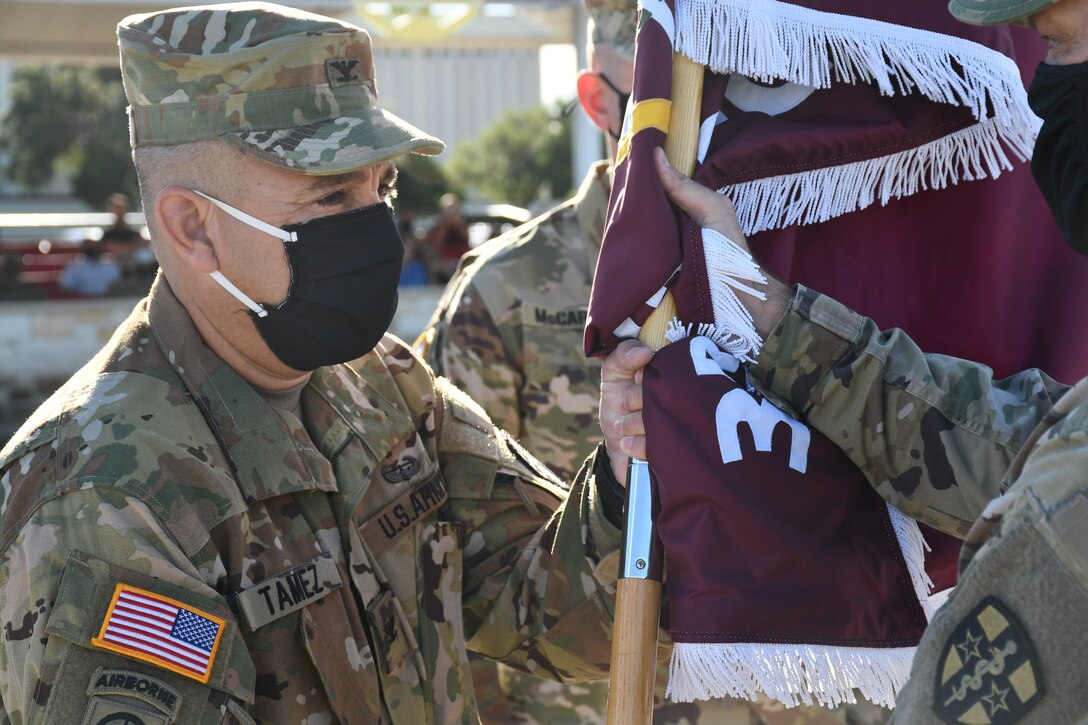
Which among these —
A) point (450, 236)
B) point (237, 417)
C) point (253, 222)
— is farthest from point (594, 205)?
point (450, 236)

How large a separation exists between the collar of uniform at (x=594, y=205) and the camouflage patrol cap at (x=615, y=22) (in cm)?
30

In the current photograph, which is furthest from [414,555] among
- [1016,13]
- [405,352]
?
[1016,13]

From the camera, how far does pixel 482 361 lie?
3.14 metres

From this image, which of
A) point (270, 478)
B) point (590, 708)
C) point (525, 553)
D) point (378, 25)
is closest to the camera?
point (270, 478)

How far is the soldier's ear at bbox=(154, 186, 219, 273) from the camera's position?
6.90ft

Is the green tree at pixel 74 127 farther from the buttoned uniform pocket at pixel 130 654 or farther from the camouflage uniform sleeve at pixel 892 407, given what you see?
the camouflage uniform sleeve at pixel 892 407

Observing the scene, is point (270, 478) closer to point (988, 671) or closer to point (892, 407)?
point (892, 407)

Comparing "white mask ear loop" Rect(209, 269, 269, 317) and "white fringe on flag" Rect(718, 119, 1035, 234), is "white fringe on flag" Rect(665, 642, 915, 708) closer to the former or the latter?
"white fringe on flag" Rect(718, 119, 1035, 234)

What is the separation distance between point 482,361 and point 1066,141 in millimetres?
1753

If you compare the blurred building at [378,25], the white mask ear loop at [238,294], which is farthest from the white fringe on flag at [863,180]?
the blurred building at [378,25]

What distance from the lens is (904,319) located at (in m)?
2.17

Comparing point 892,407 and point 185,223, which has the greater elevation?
point 185,223

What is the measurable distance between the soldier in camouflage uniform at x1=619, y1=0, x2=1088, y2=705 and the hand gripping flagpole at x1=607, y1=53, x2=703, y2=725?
50 mm

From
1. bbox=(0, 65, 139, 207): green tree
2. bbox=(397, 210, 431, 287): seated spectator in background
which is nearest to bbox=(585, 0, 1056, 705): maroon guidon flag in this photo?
bbox=(397, 210, 431, 287): seated spectator in background
